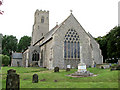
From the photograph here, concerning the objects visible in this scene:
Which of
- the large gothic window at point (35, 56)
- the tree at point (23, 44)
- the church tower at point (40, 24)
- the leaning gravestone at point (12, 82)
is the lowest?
the leaning gravestone at point (12, 82)

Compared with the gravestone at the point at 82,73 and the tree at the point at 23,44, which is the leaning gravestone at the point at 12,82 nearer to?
the gravestone at the point at 82,73

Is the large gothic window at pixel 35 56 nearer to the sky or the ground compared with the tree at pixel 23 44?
nearer to the ground

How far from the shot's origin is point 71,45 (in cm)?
2845

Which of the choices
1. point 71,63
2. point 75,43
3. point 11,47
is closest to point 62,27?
point 75,43

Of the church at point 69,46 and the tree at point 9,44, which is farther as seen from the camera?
the tree at point 9,44

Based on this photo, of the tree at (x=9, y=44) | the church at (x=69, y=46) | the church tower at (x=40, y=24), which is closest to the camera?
the church at (x=69, y=46)

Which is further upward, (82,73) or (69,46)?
(69,46)

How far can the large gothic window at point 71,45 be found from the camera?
28.0 metres

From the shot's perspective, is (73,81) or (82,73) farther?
(82,73)

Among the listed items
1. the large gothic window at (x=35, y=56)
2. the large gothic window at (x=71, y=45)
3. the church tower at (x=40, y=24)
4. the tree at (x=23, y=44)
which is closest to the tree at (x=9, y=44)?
the tree at (x=23, y=44)

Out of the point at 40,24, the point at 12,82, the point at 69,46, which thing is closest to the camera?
the point at 12,82

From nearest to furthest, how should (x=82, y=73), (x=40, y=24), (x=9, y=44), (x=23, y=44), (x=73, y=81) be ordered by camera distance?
1. (x=73, y=81)
2. (x=82, y=73)
3. (x=40, y=24)
4. (x=9, y=44)
5. (x=23, y=44)

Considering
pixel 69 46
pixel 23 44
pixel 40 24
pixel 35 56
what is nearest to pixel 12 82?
pixel 69 46

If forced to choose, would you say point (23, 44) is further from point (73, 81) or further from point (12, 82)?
point (12, 82)
